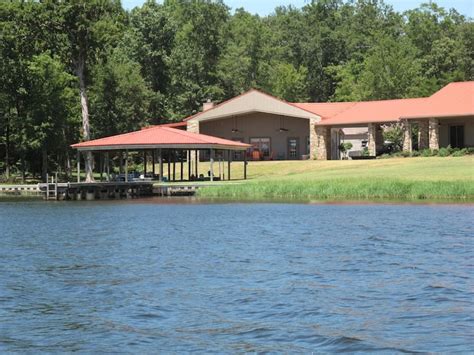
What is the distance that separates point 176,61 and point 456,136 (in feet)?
114

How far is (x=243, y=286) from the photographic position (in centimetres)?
1862

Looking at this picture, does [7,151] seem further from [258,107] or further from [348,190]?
[348,190]

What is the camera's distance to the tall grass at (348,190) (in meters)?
44.9

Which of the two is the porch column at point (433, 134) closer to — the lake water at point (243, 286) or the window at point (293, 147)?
the window at point (293, 147)

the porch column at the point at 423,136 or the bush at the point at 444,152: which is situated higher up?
the porch column at the point at 423,136

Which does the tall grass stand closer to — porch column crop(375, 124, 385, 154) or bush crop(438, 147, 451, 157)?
bush crop(438, 147, 451, 157)

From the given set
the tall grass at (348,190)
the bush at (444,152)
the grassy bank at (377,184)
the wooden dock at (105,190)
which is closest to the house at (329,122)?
the bush at (444,152)

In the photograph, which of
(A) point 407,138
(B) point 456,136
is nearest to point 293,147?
(A) point 407,138

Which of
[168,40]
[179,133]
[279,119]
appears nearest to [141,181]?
[179,133]

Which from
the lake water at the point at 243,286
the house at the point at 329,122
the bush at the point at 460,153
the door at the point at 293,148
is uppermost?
the house at the point at 329,122

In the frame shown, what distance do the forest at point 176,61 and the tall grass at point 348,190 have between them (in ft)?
68.6

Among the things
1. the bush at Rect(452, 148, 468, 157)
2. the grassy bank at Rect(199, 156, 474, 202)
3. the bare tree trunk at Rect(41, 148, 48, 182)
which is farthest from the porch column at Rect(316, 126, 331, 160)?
the bare tree trunk at Rect(41, 148, 48, 182)

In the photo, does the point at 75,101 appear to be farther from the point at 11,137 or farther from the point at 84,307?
the point at 84,307

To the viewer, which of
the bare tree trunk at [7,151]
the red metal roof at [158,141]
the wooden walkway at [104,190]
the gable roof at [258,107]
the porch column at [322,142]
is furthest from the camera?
the gable roof at [258,107]
